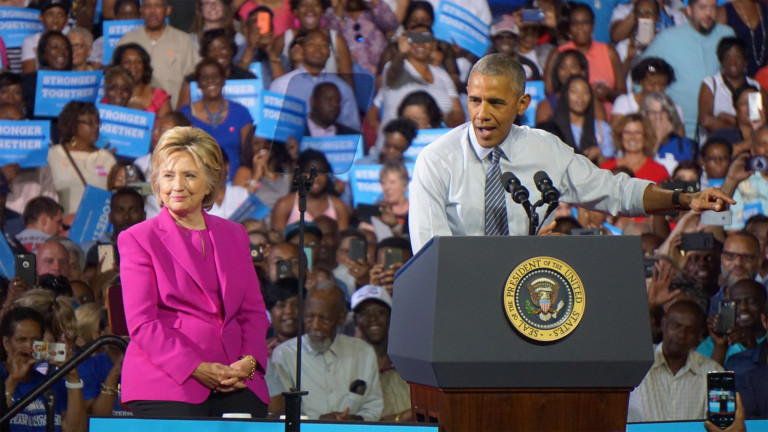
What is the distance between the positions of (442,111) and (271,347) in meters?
1.84

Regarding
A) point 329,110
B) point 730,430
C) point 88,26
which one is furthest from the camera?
point 88,26

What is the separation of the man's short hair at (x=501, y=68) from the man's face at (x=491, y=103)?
10 mm

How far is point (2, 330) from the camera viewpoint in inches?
190

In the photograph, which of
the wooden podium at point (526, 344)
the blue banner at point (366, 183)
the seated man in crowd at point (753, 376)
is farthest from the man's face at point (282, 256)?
the wooden podium at point (526, 344)

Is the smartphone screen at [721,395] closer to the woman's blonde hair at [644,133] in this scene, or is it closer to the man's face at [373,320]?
the man's face at [373,320]

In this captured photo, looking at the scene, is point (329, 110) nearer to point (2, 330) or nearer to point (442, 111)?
point (442, 111)

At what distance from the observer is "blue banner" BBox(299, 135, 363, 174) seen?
3529mm

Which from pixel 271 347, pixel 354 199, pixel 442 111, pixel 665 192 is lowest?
pixel 271 347

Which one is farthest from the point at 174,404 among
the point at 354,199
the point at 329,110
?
the point at 354,199

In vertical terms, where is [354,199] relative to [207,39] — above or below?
below

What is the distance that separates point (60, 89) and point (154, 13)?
0.78 m

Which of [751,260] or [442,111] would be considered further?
[442,111]

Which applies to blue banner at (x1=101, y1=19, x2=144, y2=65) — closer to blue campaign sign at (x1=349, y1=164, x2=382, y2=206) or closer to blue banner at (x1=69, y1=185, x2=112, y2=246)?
blue banner at (x1=69, y1=185, x2=112, y2=246)

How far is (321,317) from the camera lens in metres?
5.04
